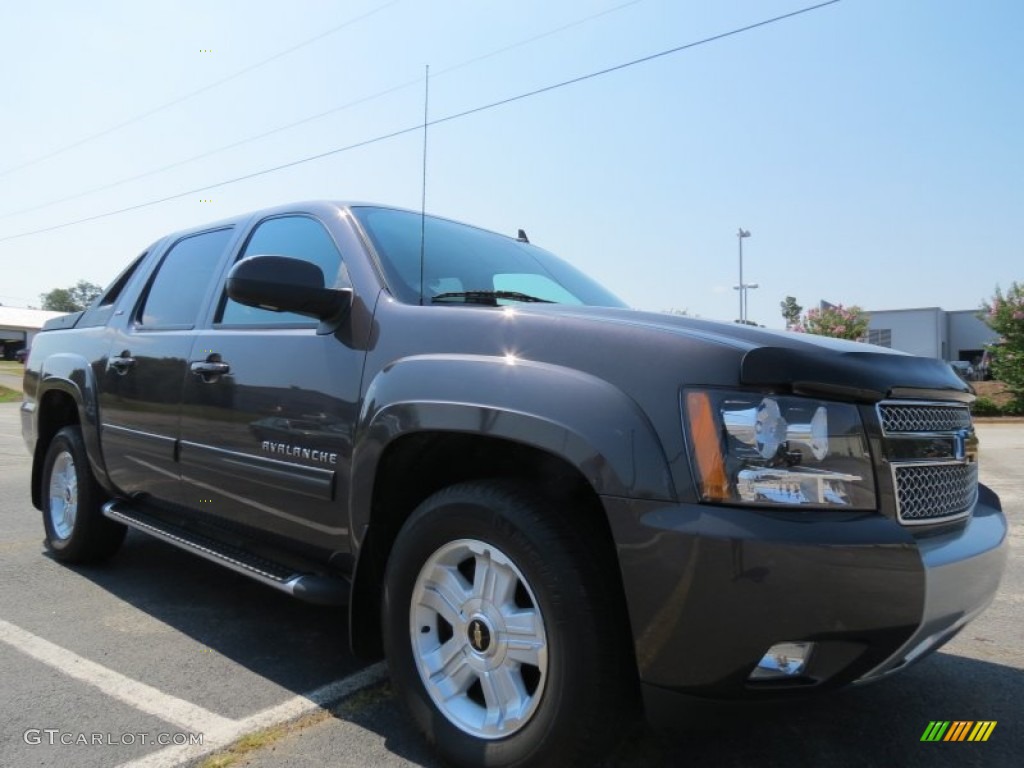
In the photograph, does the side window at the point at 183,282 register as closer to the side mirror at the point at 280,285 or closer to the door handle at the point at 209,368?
the door handle at the point at 209,368

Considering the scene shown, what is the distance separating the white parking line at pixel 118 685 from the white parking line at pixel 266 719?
0.06 m

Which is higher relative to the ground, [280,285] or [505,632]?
[280,285]

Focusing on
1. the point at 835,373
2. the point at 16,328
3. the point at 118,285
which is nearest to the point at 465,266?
the point at 835,373

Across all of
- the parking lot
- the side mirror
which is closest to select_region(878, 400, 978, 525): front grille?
the parking lot

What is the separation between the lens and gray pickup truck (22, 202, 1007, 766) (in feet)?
6.15

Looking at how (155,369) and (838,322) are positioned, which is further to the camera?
(838,322)

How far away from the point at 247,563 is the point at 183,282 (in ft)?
5.67

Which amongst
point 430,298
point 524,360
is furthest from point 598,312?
point 430,298

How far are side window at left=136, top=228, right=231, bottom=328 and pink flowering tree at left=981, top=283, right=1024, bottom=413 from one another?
87.0 feet

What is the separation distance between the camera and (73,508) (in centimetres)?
468

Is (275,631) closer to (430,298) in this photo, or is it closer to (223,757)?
(223,757)

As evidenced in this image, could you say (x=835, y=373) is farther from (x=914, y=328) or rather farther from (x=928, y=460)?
(x=914, y=328)

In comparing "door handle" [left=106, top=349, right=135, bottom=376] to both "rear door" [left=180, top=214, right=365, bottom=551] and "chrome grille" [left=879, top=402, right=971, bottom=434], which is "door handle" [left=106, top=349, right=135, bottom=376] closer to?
"rear door" [left=180, top=214, right=365, bottom=551]

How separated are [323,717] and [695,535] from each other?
5.44 feet
